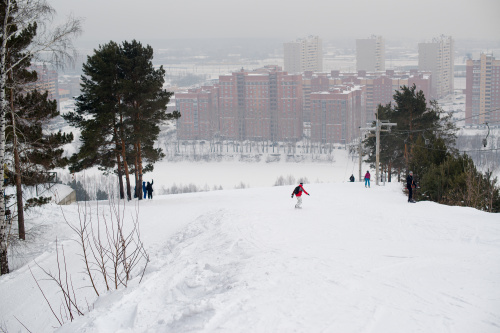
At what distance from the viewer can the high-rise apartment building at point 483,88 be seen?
295 ft

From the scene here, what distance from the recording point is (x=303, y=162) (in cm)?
8725

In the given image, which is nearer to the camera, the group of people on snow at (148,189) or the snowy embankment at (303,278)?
the snowy embankment at (303,278)

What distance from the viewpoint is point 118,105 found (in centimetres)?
2277

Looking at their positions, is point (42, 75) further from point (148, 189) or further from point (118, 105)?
point (148, 189)

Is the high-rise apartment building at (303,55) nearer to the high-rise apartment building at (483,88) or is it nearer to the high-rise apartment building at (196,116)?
the high-rise apartment building at (196,116)

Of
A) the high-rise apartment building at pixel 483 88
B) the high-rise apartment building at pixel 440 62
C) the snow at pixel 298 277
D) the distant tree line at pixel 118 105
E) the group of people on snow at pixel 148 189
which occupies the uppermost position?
the high-rise apartment building at pixel 440 62

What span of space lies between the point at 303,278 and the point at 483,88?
98805 mm

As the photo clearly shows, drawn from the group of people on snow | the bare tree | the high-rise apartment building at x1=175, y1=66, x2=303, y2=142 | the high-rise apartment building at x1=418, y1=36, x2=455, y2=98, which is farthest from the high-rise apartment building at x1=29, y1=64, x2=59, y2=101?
the high-rise apartment building at x1=418, y1=36, x2=455, y2=98

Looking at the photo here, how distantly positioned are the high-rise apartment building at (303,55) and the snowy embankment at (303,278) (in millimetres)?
176530

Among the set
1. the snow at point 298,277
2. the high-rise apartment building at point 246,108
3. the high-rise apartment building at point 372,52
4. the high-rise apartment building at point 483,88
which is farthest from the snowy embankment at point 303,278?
the high-rise apartment building at point 372,52

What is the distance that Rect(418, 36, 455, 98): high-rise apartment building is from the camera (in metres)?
143

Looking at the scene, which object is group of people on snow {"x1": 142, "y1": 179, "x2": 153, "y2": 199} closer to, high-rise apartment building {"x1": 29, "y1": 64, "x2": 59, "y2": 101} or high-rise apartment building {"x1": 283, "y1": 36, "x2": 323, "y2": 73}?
high-rise apartment building {"x1": 29, "y1": 64, "x2": 59, "y2": 101}

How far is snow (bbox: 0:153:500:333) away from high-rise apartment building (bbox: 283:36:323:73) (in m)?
176

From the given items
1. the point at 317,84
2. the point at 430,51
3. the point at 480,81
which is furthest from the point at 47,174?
the point at 430,51
